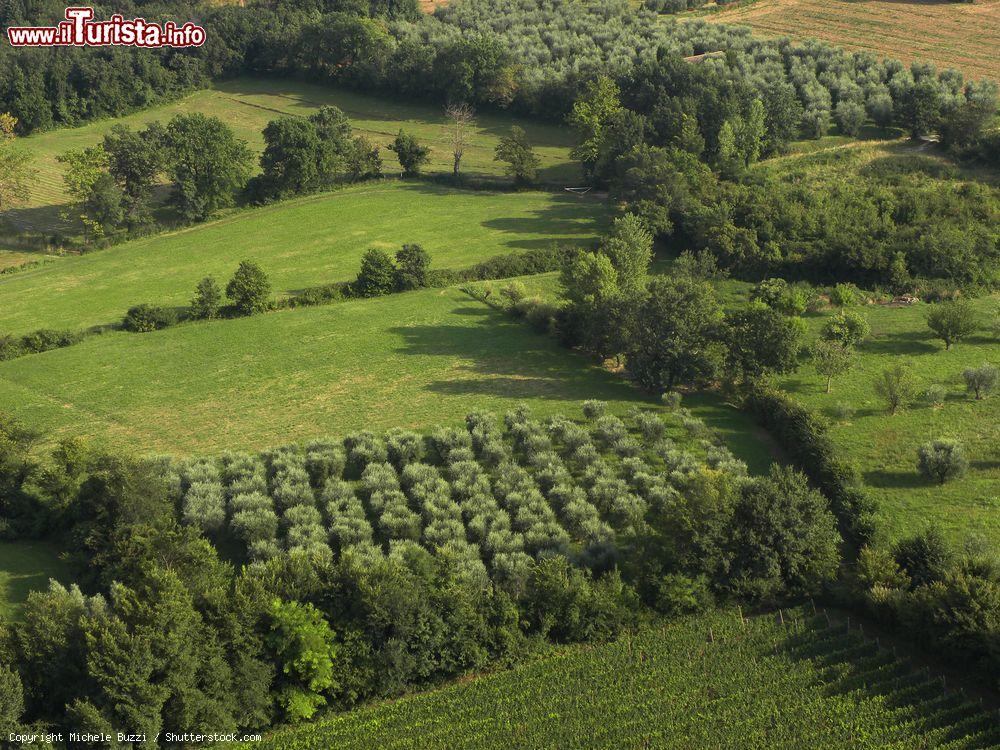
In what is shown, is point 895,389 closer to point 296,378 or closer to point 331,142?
point 296,378

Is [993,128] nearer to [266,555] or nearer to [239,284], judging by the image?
[239,284]

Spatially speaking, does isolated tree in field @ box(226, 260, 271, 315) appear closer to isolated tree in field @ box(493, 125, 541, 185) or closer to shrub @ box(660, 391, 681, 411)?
isolated tree in field @ box(493, 125, 541, 185)

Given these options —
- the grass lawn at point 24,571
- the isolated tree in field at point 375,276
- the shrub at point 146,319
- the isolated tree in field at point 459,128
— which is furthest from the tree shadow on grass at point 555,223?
the grass lawn at point 24,571

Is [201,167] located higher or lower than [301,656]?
higher

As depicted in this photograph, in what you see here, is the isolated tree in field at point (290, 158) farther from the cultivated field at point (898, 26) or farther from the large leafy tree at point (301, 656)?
the large leafy tree at point (301, 656)

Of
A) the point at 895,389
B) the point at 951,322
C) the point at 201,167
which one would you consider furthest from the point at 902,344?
the point at 201,167
